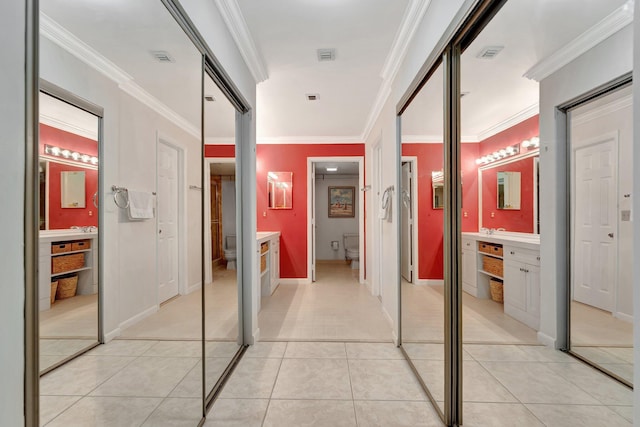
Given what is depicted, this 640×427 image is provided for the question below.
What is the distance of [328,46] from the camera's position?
98.8 inches

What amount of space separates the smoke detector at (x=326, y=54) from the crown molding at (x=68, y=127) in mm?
2123

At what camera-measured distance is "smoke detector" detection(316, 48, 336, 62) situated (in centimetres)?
256

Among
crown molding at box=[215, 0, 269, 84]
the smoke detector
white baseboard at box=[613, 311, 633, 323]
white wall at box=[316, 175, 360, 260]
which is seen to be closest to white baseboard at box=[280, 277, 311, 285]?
white wall at box=[316, 175, 360, 260]

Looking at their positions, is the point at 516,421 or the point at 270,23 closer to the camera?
the point at 516,421

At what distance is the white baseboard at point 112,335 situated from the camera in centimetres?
97

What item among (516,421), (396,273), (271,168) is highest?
(271,168)

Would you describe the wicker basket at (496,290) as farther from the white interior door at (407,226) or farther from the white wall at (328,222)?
the white wall at (328,222)

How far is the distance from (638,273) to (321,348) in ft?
7.57

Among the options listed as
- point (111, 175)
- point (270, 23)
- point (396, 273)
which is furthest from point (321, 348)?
point (270, 23)

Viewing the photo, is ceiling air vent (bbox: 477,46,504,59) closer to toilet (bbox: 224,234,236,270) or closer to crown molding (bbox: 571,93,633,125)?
crown molding (bbox: 571,93,633,125)

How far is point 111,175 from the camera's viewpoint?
98 centimetres

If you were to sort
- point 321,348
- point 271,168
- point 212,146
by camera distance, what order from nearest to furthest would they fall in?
point 212,146, point 321,348, point 271,168

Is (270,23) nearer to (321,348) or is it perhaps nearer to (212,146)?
(212,146)

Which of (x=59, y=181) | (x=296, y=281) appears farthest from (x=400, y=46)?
(x=296, y=281)
